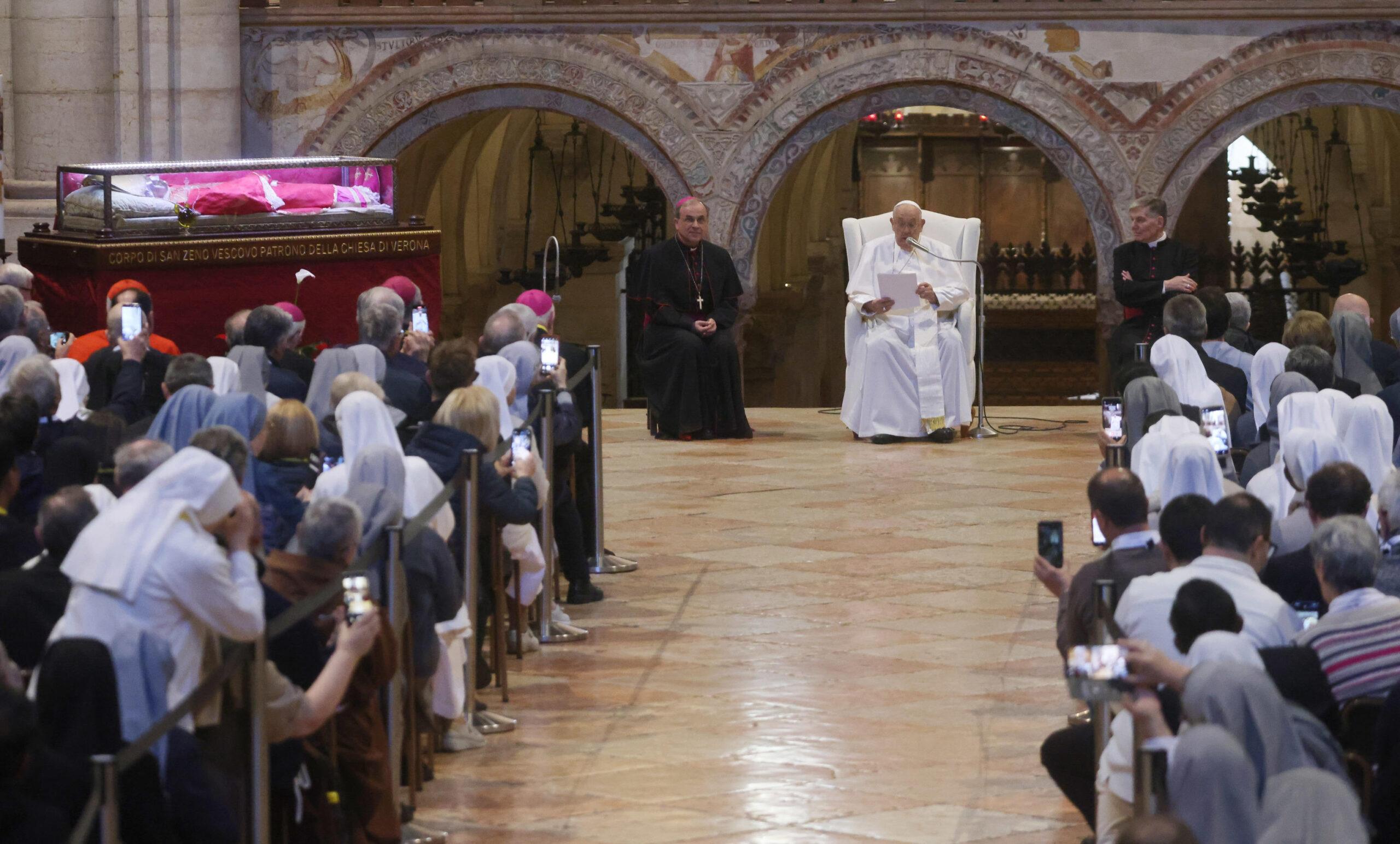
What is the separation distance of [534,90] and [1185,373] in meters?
8.27

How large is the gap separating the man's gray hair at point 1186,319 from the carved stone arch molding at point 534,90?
7.16 metres

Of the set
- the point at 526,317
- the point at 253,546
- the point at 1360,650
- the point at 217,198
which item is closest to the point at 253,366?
the point at 526,317

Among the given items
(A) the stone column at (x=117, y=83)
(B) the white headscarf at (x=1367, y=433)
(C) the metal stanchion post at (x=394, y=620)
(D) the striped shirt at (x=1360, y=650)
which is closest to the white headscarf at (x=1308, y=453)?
(B) the white headscarf at (x=1367, y=433)

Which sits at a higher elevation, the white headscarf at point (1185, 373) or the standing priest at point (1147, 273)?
the standing priest at point (1147, 273)

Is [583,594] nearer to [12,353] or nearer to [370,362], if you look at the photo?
[370,362]

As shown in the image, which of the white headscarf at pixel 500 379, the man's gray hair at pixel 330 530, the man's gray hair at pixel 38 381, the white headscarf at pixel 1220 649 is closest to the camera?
the white headscarf at pixel 1220 649

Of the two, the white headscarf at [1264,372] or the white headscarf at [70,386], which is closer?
the white headscarf at [70,386]

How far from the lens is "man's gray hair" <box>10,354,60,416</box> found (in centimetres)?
669

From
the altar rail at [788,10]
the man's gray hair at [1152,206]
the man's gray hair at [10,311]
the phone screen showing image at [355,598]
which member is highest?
the altar rail at [788,10]

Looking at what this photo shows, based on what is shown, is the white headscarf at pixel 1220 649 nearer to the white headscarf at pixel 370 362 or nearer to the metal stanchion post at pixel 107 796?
the metal stanchion post at pixel 107 796

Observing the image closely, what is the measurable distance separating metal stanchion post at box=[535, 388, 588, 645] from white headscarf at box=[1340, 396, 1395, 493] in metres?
2.96

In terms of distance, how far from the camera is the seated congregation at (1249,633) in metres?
3.59

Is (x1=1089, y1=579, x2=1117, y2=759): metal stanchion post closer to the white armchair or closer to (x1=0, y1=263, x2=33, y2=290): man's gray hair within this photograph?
(x1=0, y1=263, x2=33, y2=290): man's gray hair

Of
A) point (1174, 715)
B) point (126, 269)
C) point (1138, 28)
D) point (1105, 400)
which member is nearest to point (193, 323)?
point (126, 269)
